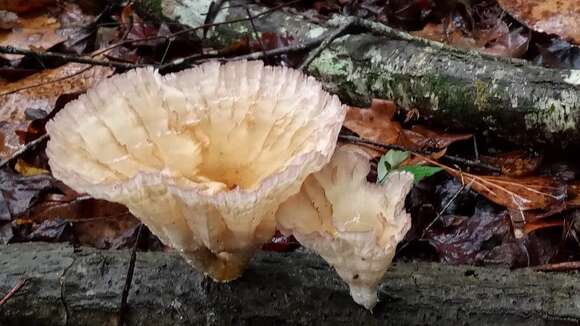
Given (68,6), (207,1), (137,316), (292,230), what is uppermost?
(292,230)

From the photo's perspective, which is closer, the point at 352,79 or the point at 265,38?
the point at 352,79

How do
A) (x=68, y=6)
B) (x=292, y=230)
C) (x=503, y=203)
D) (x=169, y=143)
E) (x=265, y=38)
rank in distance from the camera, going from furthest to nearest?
1. (x=68, y=6)
2. (x=265, y=38)
3. (x=503, y=203)
4. (x=169, y=143)
5. (x=292, y=230)

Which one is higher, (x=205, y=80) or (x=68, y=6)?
(x=205, y=80)

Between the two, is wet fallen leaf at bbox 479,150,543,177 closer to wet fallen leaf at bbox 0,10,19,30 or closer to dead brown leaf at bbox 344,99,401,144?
dead brown leaf at bbox 344,99,401,144

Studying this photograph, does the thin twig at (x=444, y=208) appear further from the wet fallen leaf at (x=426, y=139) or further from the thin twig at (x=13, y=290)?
the thin twig at (x=13, y=290)

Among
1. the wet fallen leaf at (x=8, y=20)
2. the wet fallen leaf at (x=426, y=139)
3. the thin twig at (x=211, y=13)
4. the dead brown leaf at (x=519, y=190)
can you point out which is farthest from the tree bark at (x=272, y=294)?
the wet fallen leaf at (x=8, y=20)

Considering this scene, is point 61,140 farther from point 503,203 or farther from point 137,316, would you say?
point 503,203

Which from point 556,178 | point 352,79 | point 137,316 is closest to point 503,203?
point 556,178

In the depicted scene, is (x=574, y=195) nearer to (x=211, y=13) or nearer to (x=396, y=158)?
(x=396, y=158)

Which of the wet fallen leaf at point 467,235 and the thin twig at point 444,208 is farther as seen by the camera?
the thin twig at point 444,208
